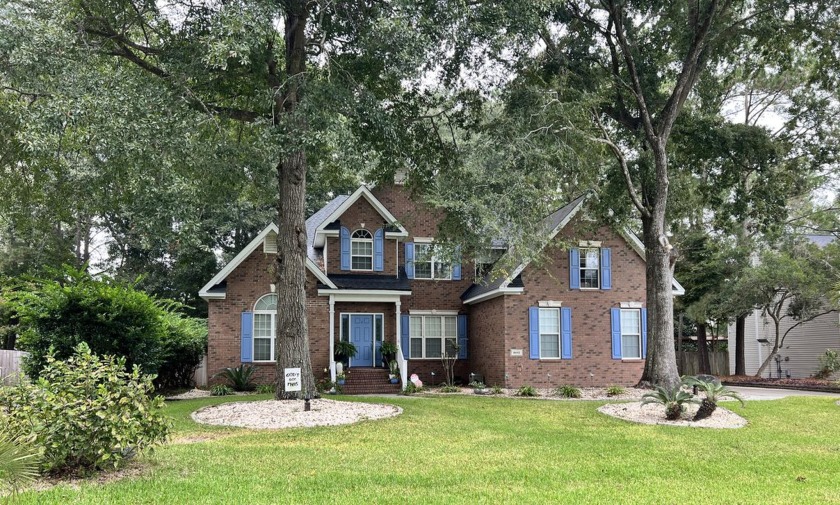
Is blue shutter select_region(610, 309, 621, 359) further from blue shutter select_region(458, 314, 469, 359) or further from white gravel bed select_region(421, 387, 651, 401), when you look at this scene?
blue shutter select_region(458, 314, 469, 359)

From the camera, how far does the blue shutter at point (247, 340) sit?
20141 mm

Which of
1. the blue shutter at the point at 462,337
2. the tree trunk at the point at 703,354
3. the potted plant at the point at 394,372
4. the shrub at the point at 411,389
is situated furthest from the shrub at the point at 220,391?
the tree trunk at the point at 703,354

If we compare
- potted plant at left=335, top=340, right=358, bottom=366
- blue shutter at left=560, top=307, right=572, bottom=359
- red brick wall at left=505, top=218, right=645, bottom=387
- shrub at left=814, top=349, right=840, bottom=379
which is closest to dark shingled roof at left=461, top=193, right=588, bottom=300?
red brick wall at left=505, top=218, right=645, bottom=387

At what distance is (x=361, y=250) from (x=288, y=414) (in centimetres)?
1022

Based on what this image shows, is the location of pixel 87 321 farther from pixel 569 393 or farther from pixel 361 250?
pixel 569 393

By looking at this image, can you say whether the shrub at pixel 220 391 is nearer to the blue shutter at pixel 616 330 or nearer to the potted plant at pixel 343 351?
the potted plant at pixel 343 351

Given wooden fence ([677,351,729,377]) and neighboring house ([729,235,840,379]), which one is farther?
wooden fence ([677,351,729,377])

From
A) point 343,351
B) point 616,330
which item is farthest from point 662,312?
point 343,351

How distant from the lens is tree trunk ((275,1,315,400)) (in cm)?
1439

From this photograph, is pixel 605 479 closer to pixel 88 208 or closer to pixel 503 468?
pixel 503 468

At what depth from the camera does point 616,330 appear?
70.0 feet

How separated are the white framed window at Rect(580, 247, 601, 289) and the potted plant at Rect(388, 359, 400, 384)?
672 centimetres

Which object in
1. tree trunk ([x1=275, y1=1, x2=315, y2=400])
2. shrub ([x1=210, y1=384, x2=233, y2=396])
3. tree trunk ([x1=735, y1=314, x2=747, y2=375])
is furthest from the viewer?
tree trunk ([x1=735, y1=314, x2=747, y2=375])

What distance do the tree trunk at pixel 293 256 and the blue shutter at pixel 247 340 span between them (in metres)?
5.89
